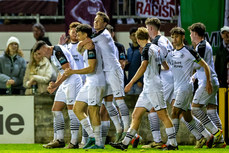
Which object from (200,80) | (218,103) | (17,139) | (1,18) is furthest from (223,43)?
(1,18)

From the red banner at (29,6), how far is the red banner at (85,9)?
1.88 meters

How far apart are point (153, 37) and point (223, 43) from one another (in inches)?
108

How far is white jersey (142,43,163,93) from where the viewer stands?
34.3ft

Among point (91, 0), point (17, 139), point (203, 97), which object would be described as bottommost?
point (17, 139)

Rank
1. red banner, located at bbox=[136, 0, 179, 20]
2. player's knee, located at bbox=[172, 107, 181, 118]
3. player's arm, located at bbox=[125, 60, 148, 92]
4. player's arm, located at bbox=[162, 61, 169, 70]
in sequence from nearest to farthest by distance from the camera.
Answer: player's arm, located at bbox=[125, 60, 148, 92] < player's knee, located at bbox=[172, 107, 181, 118] < player's arm, located at bbox=[162, 61, 169, 70] < red banner, located at bbox=[136, 0, 179, 20]

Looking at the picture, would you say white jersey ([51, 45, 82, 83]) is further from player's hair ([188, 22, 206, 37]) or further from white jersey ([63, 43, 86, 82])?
player's hair ([188, 22, 206, 37])

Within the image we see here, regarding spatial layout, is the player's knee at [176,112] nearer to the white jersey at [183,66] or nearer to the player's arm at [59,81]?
the white jersey at [183,66]

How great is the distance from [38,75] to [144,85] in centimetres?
400

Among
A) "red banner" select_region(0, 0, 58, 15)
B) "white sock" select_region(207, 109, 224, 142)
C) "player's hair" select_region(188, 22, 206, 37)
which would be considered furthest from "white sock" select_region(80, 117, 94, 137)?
"red banner" select_region(0, 0, 58, 15)

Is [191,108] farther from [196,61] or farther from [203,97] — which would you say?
[196,61]

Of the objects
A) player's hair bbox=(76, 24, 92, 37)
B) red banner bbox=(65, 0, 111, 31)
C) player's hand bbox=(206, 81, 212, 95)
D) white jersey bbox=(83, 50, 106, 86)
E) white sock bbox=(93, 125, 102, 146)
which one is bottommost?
white sock bbox=(93, 125, 102, 146)

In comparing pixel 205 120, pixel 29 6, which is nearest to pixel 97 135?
pixel 205 120

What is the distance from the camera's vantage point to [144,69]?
34.1 ft

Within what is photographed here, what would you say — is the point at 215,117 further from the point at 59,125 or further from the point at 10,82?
the point at 10,82
